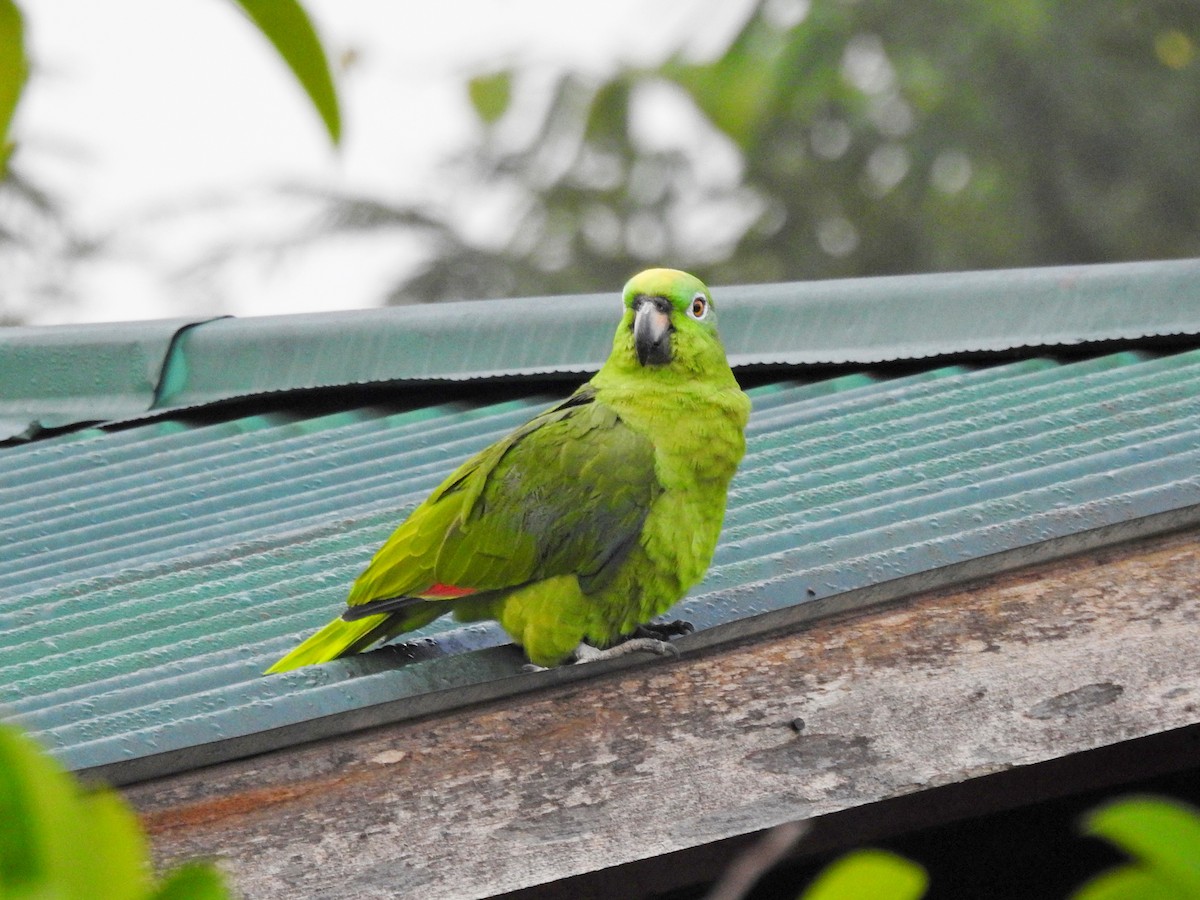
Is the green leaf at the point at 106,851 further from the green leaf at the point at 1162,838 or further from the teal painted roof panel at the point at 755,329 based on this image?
the teal painted roof panel at the point at 755,329

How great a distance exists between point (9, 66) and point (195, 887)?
0.36m

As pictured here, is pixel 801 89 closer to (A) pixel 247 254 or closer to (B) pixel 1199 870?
(A) pixel 247 254

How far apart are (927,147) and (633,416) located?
8651 mm

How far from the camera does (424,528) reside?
233cm

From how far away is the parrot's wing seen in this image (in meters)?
2.28

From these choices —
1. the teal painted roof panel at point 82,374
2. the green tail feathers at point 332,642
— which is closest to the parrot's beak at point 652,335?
the green tail feathers at point 332,642

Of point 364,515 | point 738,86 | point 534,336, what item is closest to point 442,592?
point 364,515

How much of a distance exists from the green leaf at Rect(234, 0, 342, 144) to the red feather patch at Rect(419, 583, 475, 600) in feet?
5.23

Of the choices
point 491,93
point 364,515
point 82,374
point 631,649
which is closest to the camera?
point 631,649

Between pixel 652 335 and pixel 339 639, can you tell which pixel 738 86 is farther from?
pixel 339 639

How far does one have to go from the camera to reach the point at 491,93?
971 cm

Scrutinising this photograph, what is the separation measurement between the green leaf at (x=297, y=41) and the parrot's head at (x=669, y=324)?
71.1 inches

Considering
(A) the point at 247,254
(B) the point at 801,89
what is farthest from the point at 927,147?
(A) the point at 247,254

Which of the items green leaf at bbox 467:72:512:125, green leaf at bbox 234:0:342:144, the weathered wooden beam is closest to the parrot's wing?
the weathered wooden beam
